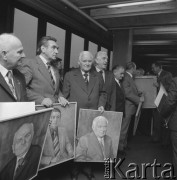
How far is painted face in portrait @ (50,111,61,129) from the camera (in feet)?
7.80

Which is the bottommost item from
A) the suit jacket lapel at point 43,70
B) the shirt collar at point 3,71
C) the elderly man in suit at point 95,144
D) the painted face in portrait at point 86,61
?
the elderly man in suit at point 95,144

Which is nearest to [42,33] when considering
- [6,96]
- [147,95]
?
[147,95]

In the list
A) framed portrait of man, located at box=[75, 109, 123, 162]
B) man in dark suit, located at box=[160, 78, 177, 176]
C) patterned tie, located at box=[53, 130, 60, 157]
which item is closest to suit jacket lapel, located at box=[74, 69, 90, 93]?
framed portrait of man, located at box=[75, 109, 123, 162]

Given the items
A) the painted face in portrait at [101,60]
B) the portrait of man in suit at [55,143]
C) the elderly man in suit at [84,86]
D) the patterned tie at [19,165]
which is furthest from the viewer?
the painted face in portrait at [101,60]

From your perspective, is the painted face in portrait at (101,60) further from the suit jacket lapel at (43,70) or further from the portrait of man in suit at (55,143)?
the portrait of man in suit at (55,143)

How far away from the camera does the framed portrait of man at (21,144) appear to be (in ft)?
4.35

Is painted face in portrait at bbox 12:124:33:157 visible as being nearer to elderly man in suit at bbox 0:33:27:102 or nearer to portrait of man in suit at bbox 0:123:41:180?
portrait of man in suit at bbox 0:123:41:180

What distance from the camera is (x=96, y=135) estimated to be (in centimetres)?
281

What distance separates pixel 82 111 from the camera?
108 inches

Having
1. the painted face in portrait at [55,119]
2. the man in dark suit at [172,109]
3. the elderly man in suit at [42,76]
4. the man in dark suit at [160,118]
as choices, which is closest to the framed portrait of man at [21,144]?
the painted face in portrait at [55,119]

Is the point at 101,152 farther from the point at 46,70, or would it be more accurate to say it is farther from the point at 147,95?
the point at 147,95

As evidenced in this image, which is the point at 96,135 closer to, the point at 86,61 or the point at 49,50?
the point at 86,61

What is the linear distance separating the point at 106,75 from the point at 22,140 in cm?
232

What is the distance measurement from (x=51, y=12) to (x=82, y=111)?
10.2 feet
